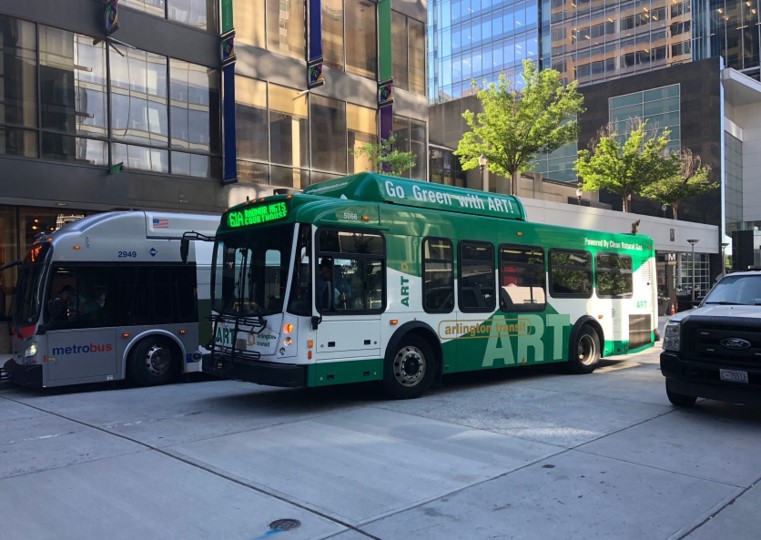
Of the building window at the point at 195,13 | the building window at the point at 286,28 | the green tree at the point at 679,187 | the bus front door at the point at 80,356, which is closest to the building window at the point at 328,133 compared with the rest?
the building window at the point at 286,28

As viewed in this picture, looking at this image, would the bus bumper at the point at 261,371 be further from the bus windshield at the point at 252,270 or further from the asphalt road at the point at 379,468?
the bus windshield at the point at 252,270

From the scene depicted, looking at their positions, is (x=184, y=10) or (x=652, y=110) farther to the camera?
(x=652, y=110)

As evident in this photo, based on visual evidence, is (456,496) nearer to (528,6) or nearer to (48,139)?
(48,139)

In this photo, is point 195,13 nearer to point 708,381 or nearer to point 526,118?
point 526,118

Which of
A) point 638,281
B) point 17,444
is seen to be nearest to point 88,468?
point 17,444

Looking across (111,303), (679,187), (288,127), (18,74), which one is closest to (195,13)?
(288,127)

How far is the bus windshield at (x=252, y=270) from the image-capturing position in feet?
27.0

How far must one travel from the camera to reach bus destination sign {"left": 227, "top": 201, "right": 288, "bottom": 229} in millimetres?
8312

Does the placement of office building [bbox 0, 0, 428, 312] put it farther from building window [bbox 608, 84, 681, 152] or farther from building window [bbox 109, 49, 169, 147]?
building window [bbox 608, 84, 681, 152]

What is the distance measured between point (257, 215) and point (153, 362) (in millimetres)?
4468

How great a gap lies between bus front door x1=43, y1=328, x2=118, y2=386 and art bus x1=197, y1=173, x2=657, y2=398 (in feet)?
9.16

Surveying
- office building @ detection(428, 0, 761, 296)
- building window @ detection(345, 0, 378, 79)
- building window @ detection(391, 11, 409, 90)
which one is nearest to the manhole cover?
building window @ detection(345, 0, 378, 79)

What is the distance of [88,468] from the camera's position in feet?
19.3

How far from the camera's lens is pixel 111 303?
36.0 feet
